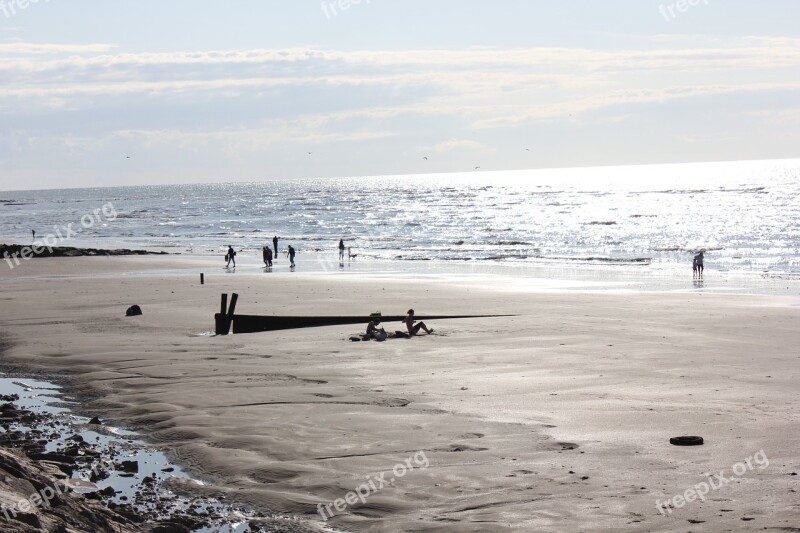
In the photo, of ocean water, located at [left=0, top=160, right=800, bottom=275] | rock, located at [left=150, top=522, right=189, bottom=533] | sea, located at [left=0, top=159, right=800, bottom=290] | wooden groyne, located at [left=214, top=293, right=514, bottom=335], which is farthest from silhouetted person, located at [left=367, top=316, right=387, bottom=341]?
ocean water, located at [left=0, top=160, right=800, bottom=275]

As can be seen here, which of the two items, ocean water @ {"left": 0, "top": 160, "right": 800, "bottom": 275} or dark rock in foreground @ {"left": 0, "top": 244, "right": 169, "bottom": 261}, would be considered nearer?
dark rock in foreground @ {"left": 0, "top": 244, "right": 169, "bottom": 261}

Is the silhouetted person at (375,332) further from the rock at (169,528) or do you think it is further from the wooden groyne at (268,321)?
the rock at (169,528)

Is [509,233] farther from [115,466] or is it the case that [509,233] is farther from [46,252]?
[115,466]

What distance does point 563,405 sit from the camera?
13445 millimetres

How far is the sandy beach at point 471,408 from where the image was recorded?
9242mm

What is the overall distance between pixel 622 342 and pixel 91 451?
12.5 meters

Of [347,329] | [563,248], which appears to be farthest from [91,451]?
[563,248]

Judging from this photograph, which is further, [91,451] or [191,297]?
[191,297]

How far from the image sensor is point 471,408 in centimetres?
1328

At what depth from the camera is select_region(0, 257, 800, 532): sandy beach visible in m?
9.24

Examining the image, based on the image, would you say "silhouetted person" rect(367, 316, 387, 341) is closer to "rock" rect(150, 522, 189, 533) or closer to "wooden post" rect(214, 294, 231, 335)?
"wooden post" rect(214, 294, 231, 335)

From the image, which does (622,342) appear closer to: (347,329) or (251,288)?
(347,329)

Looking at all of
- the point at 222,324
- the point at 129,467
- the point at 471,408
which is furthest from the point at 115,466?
the point at 222,324

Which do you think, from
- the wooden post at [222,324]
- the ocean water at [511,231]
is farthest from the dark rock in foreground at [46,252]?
the wooden post at [222,324]
